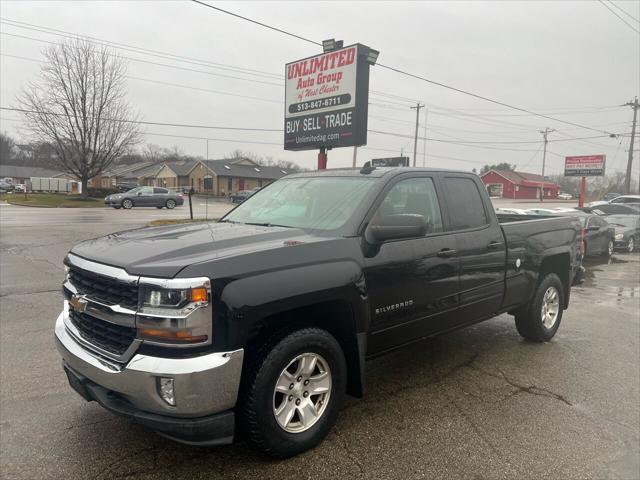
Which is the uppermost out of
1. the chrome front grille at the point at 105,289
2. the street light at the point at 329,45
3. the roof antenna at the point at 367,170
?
the street light at the point at 329,45

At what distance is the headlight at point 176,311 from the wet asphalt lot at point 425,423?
93cm

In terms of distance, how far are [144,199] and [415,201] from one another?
112ft

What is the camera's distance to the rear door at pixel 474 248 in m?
4.03

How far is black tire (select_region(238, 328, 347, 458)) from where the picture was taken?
103 inches

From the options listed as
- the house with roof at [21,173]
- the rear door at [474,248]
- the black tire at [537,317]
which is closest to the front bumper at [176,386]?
the rear door at [474,248]

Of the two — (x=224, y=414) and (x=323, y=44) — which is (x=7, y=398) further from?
(x=323, y=44)

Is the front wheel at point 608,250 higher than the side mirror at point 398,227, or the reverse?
the side mirror at point 398,227

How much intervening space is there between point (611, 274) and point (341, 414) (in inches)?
391

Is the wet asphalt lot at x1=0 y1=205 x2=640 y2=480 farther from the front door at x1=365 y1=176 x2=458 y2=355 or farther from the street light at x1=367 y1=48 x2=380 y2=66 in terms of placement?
the street light at x1=367 y1=48 x2=380 y2=66

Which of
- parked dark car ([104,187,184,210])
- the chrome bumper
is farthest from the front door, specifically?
parked dark car ([104,187,184,210])

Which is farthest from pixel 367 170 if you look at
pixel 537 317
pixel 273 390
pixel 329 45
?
pixel 329 45

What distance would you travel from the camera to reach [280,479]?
2676 mm

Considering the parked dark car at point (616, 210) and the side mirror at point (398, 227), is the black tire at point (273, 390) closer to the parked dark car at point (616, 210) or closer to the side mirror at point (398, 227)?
the side mirror at point (398, 227)

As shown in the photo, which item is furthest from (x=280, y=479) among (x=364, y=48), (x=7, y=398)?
(x=364, y=48)
